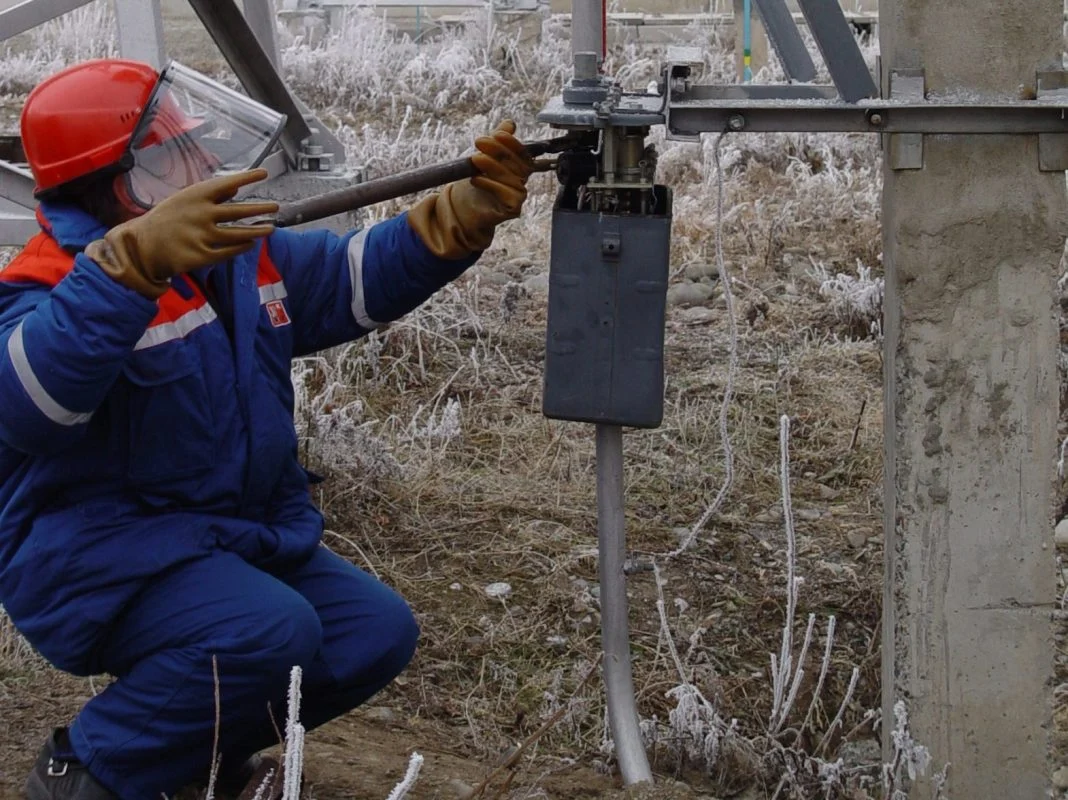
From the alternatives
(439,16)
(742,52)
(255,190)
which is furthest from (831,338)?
(439,16)

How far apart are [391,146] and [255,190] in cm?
261

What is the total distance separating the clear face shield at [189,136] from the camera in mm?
2658

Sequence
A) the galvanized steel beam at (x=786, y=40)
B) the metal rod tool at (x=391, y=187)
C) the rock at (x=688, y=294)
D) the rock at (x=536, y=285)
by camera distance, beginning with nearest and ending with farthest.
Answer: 1. the metal rod tool at (x=391, y=187)
2. the galvanized steel beam at (x=786, y=40)
3. the rock at (x=688, y=294)
4. the rock at (x=536, y=285)

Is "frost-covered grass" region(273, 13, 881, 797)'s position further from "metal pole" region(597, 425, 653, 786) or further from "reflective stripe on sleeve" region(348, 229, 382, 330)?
"reflective stripe on sleeve" region(348, 229, 382, 330)

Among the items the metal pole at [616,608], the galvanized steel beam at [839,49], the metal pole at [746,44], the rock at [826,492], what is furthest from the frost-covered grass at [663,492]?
the metal pole at [746,44]

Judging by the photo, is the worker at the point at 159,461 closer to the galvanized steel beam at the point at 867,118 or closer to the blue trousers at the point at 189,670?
the blue trousers at the point at 189,670

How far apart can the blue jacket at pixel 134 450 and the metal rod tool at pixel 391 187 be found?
191 mm

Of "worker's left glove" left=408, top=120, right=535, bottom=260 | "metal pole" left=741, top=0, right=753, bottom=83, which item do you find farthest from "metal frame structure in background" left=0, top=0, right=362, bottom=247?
"metal pole" left=741, top=0, right=753, bottom=83

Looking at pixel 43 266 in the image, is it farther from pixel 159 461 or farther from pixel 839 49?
pixel 839 49

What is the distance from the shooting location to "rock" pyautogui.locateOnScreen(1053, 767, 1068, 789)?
3062 mm

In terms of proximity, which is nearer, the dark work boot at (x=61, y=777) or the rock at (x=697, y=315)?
the dark work boot at (x=61, y=777)

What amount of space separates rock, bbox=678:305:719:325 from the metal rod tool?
3.27m

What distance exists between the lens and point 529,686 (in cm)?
354

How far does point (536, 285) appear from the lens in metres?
6.41
